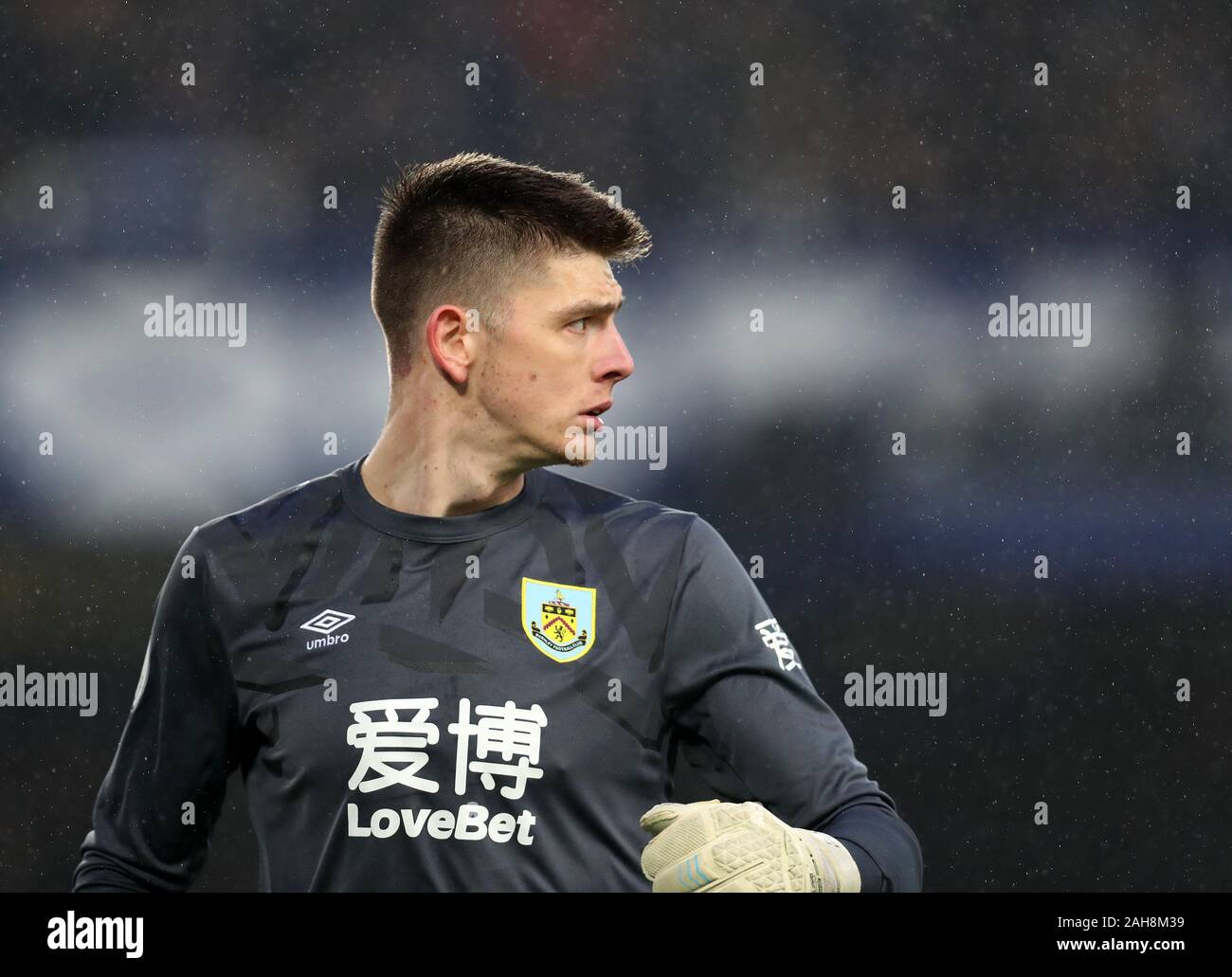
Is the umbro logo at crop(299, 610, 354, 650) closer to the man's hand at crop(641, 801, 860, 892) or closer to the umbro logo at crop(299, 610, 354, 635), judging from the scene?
the umbro logo at crop(299, 610, 354, 635)

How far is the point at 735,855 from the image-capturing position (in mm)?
2969

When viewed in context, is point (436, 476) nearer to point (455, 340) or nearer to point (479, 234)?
point (455, 340)

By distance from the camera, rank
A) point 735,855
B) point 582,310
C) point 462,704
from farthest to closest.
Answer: point 582,310
point 462,704
point 735,855

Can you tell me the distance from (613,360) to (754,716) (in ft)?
3.03

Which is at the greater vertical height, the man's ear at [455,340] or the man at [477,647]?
the man's ear at [455,340]

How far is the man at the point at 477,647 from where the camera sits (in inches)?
130

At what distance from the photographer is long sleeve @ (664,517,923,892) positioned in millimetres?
3342

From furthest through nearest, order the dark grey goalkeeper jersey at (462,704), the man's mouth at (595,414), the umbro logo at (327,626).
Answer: the man's mouth at (595,414) < the umbro logo at (327,626) < the dark grey goalkeeper jersey at (462,704)

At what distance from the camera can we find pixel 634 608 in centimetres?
351

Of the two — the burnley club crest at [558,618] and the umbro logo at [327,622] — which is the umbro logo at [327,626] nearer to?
the umbro logo at [327,622]

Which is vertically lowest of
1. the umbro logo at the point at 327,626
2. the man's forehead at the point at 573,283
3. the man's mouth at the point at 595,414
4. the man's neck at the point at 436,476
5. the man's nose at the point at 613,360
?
the umbro logo at the point at 327,626

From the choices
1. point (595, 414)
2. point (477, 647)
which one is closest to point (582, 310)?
point (595, 414)

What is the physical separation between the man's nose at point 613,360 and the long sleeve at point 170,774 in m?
1.13

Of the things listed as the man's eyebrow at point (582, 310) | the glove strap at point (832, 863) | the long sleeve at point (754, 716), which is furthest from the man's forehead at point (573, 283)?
the glove strap at point (832, 863)
